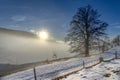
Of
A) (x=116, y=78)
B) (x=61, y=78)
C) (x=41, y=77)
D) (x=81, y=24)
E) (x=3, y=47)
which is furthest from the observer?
(x=3, y=47)

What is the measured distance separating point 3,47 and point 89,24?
188ft

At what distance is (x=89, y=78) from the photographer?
40.4ft

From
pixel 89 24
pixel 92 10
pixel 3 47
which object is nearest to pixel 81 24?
pixel 89 24

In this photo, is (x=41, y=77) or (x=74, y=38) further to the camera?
(x=74, y=38)

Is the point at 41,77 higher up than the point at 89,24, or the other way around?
the point at 89,24

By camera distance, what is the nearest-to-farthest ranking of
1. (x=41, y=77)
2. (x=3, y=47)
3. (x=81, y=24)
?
(x=41, y=77), (x=81, y=24), (x=3, y=47)

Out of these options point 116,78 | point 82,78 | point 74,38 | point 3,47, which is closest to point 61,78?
point 82,78

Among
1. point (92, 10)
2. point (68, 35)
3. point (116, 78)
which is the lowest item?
point (116, 78)

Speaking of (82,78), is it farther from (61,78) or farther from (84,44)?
(84,44)

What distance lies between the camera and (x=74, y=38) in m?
31.2

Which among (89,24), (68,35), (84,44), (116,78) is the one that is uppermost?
(89,24)

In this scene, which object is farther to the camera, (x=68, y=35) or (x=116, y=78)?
(x=68, y=35)

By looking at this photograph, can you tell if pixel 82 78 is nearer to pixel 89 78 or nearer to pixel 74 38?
pixel 89 78

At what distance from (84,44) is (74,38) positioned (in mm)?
2370
